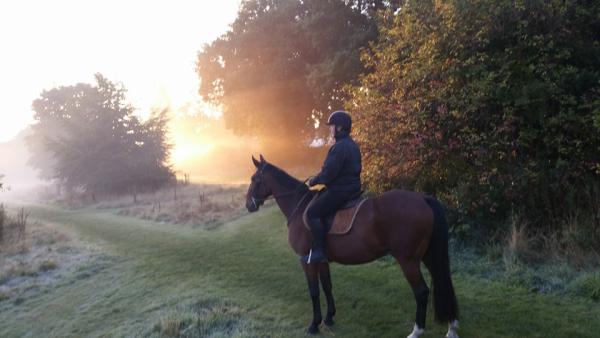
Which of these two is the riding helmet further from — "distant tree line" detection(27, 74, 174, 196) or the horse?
"distant tree line" detection(27, 74, 174, 196)

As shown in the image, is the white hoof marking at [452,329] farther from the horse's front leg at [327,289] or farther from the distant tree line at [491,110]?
the distant tree line at [491,110]

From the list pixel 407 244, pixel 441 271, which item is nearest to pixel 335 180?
pixel 407 244

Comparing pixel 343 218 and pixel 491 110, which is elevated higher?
pixel 491 110

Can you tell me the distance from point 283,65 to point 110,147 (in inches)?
688

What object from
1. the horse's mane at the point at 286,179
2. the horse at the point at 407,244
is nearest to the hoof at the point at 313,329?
the horse at the point at 407,244

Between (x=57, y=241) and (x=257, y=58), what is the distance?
20.1 m

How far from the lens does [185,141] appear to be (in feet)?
296

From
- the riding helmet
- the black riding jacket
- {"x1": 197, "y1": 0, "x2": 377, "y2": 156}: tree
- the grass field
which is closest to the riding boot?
the black riding jacket

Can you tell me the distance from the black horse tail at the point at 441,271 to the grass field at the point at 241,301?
443 millimetres

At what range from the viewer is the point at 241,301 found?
770cm

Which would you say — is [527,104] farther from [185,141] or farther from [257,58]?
[185,141]

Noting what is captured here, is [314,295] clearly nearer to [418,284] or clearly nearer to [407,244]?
[418,284]

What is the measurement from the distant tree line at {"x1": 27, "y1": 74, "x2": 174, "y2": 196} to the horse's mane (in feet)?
94.0

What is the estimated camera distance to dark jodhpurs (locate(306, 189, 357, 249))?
229 inches
